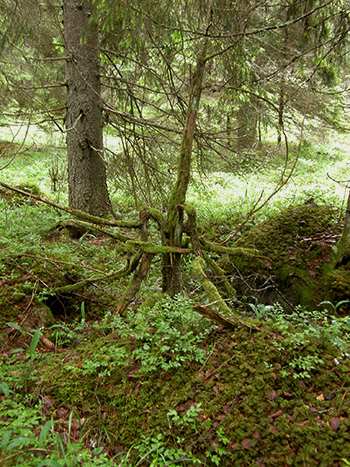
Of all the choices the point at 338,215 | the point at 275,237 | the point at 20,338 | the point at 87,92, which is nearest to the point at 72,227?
the point at 87,92

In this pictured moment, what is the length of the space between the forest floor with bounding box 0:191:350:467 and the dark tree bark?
11.1ft

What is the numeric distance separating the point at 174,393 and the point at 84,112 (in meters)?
5.52

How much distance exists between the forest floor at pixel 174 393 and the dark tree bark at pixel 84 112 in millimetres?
3391

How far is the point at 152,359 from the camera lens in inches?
102

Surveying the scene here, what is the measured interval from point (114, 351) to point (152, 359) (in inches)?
Answer: 15.7

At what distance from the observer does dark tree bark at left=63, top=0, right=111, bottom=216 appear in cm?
598

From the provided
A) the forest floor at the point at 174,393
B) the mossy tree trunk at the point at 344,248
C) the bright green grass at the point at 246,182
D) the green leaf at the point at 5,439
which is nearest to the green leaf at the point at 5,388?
the forest floor at the point at 174,393

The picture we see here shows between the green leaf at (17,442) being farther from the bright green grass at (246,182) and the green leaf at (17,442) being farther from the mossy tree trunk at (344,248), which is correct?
the mossy tree trunk at (344,248)

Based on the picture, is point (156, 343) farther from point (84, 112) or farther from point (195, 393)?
point (84, 112)

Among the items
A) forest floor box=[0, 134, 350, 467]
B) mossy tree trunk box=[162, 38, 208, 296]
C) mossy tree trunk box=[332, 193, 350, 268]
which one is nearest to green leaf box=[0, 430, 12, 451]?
forest floor box=[0, 134, 350, 467]

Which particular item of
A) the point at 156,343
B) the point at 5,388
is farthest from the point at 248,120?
the point at 5,388

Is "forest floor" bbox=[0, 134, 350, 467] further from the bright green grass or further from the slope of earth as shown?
the bright green grass

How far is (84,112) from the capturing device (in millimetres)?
6242

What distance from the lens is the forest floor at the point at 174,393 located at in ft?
6.61
